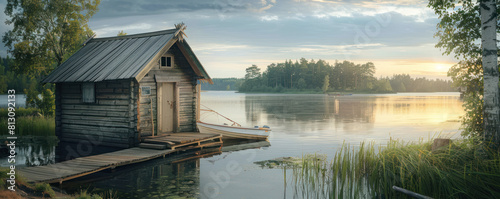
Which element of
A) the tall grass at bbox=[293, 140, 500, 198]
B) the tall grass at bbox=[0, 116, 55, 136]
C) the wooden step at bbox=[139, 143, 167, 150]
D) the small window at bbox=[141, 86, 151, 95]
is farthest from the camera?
the tall grass at bbox=[0, 116, 55, 136]

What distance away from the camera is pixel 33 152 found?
1816 cm

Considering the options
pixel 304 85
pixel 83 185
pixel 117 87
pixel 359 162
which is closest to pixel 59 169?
pixel 83 185

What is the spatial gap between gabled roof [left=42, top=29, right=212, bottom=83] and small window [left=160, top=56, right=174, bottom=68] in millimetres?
817

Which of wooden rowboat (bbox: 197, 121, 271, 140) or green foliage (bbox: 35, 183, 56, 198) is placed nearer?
green foliage (bbox: 35, 183, 56, 198)

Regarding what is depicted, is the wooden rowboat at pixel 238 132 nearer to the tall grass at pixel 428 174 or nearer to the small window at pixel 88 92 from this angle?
the small window at pixel 88 92

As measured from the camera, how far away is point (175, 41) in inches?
755

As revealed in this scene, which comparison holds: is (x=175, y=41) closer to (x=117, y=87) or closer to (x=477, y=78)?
(x=117, y=87)

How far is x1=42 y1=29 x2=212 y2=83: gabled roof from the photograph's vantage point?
17534 millimetres

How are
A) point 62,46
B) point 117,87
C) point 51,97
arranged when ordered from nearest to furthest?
point 117,87, point 51,97, point 62,46

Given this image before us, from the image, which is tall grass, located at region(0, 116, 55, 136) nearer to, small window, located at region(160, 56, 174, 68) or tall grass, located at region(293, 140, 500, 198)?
small window, located at region(160, 56, 174, 68)

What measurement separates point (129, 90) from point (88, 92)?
3.02 meters

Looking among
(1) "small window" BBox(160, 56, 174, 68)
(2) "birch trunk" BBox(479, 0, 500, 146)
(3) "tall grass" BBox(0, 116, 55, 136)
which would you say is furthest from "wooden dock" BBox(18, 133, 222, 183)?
(2) "birch trunk" BBox(479, 0, 500, 146)

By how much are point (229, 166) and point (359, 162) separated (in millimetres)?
6145

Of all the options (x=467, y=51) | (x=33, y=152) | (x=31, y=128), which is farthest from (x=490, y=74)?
(x=31, y=128)
